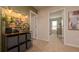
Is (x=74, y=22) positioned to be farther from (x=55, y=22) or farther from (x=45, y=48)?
(x=45, y=48)

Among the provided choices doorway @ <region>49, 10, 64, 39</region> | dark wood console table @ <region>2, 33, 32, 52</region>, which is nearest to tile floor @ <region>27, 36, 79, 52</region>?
dark wood console table @ <region>2, 33, 32, 52</region>

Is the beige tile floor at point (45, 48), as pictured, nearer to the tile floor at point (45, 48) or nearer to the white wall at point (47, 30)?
the tile floor at point (45, 48)

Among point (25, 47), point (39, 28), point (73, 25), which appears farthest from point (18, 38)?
point (73, 25)

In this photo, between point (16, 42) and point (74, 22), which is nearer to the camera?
point (16, 42)

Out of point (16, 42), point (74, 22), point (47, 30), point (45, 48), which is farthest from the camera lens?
point (74, 22)

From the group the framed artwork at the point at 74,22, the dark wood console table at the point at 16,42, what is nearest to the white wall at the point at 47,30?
the framed artwork at the point at 74,22

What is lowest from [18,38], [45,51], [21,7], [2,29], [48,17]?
[45,51]

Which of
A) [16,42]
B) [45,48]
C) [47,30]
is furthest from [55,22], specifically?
[16,42]

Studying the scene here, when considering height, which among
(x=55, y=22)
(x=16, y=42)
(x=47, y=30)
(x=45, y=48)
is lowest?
(x=45, y=48)

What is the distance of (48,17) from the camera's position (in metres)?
2.38

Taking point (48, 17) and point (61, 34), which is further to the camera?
point (61, 34)

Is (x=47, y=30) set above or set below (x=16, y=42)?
above
